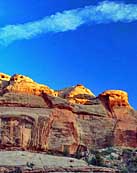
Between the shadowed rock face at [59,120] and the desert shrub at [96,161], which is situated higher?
the shadowed rock face at [59,120]

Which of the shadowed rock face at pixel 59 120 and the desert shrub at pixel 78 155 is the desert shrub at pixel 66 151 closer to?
the shadowed rock face at pixel 59 120

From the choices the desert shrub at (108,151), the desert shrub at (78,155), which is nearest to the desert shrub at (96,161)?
the desert shrub at (78,155)

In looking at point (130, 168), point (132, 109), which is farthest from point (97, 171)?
point (132, 109)

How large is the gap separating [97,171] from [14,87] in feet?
71.4

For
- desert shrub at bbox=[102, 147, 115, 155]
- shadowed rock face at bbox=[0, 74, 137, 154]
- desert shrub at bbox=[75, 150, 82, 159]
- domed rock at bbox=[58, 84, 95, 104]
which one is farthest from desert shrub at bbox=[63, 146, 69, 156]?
domed rock at bbox=[58, 84, 95, 104]

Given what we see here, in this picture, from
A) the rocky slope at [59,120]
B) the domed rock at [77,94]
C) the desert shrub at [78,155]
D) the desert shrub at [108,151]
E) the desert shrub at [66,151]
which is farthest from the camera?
the domed rock at [77,94]

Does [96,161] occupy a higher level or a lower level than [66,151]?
lower

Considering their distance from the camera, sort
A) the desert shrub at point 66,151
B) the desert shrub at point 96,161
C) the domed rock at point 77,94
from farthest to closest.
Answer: the domed rock at point 77,94 → the desert shrub at point 66,151 → the desert shrub at point 96,161

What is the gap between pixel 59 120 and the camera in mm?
83375

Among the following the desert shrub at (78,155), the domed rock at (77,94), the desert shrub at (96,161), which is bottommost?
the desert shrub at (96,161)

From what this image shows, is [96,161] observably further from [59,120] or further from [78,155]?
[59,120]

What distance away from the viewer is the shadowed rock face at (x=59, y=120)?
264 feet

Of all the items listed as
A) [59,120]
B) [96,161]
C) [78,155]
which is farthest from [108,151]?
[59,120]

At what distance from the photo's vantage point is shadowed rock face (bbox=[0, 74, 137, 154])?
80562 mm
